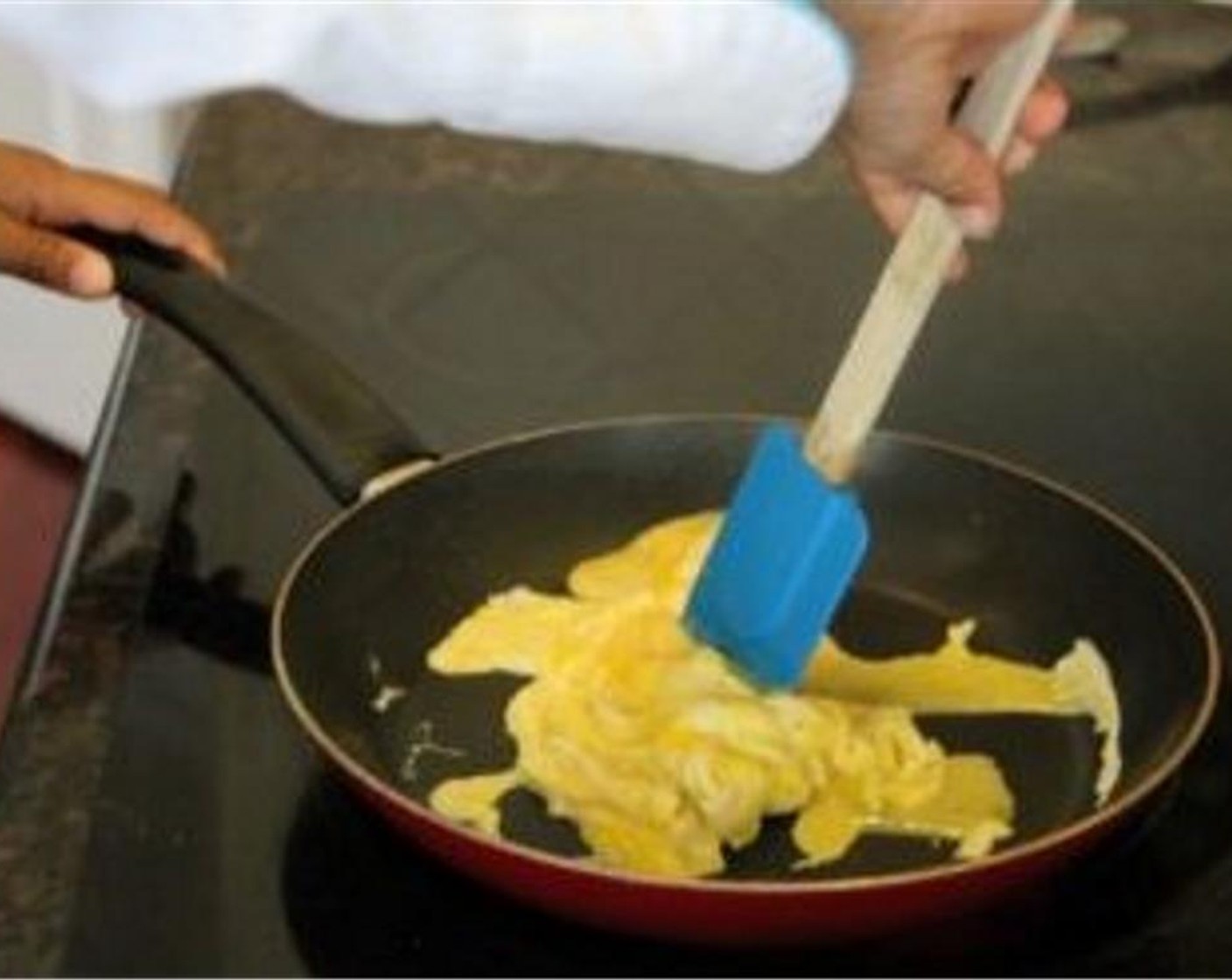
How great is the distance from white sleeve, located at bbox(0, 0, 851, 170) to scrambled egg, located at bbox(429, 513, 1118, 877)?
0.60 ft

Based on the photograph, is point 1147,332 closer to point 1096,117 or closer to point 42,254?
point 1096,117

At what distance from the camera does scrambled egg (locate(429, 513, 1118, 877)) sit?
676 millimetres

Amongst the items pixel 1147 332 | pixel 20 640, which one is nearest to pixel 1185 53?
pixel 1147 332

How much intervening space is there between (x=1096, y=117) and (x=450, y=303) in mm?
367

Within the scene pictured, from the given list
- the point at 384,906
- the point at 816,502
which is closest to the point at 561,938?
the point at 384,906

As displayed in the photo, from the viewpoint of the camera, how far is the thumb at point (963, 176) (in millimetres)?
660

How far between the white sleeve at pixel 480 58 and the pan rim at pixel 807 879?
0.17m

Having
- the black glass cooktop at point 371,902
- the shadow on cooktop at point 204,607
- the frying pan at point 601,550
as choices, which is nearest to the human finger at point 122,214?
the frying pan at point 601,550

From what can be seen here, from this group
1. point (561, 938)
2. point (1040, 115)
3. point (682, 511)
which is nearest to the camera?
point (561, 938)

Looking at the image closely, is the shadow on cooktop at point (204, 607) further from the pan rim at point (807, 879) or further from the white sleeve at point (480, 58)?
the white sleeve at point (480, 58)

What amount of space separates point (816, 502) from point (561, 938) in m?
0.16

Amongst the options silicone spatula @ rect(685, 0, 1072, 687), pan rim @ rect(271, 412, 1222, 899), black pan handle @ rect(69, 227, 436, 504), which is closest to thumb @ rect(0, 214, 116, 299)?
black pan handle @ rect(69, 227, 436, 504)

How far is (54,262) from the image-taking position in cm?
86

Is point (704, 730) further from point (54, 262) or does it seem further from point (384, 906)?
point (54, 262)
